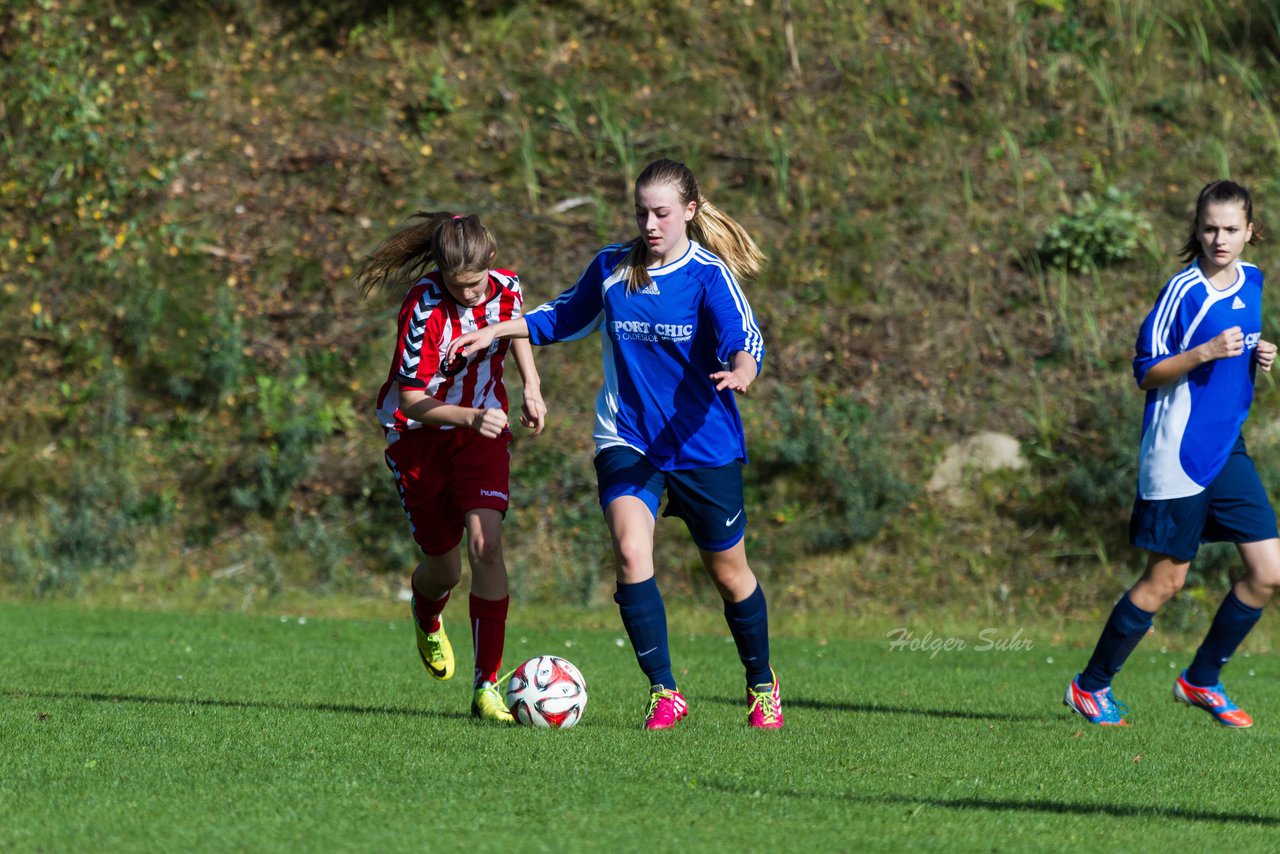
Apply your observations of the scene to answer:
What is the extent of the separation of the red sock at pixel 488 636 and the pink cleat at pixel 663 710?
707 millimetres

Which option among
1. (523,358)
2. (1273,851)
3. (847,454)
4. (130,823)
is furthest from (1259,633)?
(130,823)

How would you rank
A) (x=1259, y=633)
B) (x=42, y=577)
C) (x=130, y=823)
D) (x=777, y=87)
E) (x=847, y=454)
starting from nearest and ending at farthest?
(x=130, y=823) → (x=1259, y=633) → (x=42, y=577) → (x=847, y=454) → (x=777, y=87)

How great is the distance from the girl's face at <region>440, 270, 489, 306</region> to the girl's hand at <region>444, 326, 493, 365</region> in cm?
19

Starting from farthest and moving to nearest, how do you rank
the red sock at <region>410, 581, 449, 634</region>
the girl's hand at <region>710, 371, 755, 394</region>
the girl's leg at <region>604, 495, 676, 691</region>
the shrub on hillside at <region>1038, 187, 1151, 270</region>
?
the shrub on hillside at <region>1038, 187, 1151, 270</region>
the red sock at <region>410, 581, 449, 634</region>
the girl's leg at <region>604, 495, 676, 691</region>
the girl's hand at <region>710, 371, 755, 394</region>

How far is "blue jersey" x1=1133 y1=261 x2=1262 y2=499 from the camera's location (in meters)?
6.23

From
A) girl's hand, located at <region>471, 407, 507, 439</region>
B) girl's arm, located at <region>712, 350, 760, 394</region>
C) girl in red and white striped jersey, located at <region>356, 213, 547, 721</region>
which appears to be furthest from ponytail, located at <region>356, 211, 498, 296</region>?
girl's arm, located at <region>712, 350, 760, 394</region>

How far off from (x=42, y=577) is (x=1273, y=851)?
9370 mm

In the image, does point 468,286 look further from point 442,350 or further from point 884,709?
point 884,709

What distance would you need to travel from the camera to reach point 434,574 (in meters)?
6.47

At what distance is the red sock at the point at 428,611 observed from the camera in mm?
6582

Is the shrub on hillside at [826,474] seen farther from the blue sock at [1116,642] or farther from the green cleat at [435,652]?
the green cleat at [435,652]

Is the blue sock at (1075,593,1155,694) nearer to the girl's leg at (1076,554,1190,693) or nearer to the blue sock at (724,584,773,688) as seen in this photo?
the girl's leg at (1076,554,1190,693)

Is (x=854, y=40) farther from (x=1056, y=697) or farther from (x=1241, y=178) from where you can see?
(x=1056, y=697)

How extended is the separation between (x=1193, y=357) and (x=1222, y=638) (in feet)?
4.41
